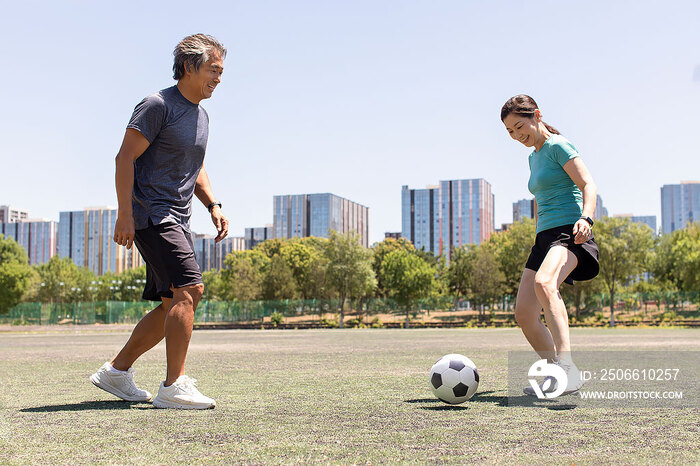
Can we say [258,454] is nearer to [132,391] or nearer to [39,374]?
[132,391]

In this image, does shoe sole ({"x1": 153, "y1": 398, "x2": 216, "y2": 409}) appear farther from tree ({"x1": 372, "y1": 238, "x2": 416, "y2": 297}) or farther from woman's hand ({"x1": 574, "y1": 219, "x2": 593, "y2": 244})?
tree ({"x1": 372, "y1": 238, "x2": 416, "y2": 297})

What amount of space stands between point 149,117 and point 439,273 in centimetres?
6974

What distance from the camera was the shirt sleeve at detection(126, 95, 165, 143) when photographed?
4.36 meters

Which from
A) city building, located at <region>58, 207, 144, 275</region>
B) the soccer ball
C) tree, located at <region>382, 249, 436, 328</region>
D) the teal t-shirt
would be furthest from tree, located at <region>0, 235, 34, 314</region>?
city building, located at <region>58, 207, 144, 275</region>

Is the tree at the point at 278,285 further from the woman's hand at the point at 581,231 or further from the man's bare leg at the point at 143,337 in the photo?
the woman's hand at the point at 581,231

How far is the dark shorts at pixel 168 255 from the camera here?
4289 millimetres

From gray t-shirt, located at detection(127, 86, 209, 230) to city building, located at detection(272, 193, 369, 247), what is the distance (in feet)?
491

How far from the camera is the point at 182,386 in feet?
13.8

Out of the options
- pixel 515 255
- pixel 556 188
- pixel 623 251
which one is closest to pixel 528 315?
pixel 556 188

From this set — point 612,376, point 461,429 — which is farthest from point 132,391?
point 612,376

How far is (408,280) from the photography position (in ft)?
169

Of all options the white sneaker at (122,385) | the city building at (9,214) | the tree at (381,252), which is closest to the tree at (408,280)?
the tree at (381,252)

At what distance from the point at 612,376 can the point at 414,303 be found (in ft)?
147

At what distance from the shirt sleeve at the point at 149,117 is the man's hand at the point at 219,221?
35.2 inches
